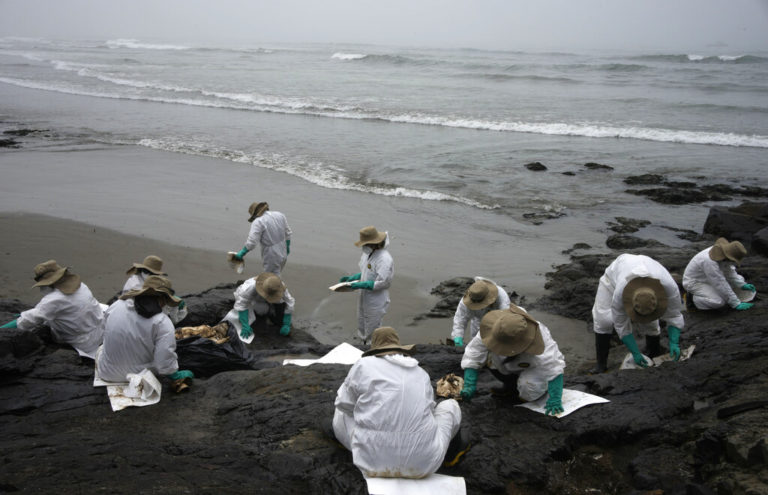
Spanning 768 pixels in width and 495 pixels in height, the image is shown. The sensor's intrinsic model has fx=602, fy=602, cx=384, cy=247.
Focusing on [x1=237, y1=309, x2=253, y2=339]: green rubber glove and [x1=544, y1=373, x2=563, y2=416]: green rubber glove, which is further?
[x1=237, y1=309, x2=253, y2=339]: green rubber glove

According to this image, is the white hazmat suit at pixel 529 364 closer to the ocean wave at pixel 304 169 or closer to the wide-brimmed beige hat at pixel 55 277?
the wide-brimmed beige hat at pixel 55 277

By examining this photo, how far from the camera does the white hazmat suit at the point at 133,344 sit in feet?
17.6

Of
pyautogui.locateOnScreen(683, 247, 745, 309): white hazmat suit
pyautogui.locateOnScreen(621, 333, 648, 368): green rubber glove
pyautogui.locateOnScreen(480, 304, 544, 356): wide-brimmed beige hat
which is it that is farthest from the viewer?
pyautogui.locateOnScreen(683, 247, 745, 309): white hazmat suit

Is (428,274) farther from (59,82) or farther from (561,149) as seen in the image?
(59,82)

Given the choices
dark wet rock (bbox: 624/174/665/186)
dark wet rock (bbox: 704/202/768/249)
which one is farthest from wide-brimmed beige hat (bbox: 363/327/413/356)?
dark wet rock (bbox: 624/174/665/186)

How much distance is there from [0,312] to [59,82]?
3316 centimetres

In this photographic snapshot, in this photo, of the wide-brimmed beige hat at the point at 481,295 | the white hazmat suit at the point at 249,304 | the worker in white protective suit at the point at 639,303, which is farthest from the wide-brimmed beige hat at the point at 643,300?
the white hazmat suit at the point at 249,304

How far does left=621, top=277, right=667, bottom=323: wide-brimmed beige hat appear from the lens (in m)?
5.94

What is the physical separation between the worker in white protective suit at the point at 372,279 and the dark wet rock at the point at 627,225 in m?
6.98

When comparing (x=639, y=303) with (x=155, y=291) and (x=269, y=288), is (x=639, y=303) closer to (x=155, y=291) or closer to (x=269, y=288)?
(x=269, y=288)

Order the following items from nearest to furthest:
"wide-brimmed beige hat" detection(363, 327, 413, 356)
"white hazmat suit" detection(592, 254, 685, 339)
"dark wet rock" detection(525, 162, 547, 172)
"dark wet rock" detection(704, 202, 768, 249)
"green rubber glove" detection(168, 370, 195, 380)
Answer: "wide-brimmed beige hat" detection(363, 327, 413, 356) < "green rubber glove" detection(168, 370, 195, 380) < "white hazmat suit" detection(592, 254, 685, 339) < "dark wet rock" detection(704, 202, 768, 249) < "dark wet rock" detection(525, 162, 547, 172)

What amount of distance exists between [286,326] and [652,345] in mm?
4590

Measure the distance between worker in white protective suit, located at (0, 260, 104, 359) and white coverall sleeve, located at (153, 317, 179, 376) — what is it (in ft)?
5.54

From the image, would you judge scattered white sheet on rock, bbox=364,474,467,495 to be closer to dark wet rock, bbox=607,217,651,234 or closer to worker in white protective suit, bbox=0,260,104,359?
worker in white protective suit, bbox=0,260,104,359
